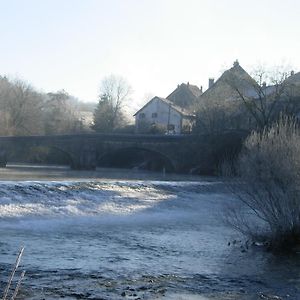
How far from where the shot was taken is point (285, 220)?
1550 cm

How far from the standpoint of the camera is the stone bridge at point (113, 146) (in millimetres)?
59406

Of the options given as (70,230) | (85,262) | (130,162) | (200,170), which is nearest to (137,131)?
(130,162)

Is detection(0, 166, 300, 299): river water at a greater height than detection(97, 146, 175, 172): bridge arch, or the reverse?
detection(97, 146, 175, 172): bridge arch

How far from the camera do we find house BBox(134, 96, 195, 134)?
8296 cm

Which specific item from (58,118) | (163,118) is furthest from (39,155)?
(163,118)

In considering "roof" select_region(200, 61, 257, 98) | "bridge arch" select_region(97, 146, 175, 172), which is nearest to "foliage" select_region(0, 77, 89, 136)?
"bridge arch" select_region(97, 146, 175, 172)

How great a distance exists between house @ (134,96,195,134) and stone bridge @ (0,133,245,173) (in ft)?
58.2

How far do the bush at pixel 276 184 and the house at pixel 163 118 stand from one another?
63365 millimetres

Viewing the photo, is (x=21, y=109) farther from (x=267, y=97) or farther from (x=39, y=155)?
(x=267, y=97)

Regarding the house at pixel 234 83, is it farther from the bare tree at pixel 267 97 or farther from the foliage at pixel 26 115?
the foliage at pixel 26 115

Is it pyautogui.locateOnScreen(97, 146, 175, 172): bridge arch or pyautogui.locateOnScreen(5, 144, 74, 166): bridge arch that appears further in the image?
pyautogui.locateOnScreen(97, 146, 175, 172): bridge arch

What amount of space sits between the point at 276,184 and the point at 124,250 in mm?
4549

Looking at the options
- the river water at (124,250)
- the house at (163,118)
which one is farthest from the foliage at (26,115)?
the river water at (124,250)

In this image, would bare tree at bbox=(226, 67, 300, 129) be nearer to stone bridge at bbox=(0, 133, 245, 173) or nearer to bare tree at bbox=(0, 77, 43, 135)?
stone bridge at bbox=(0, 133, 245, 173)
